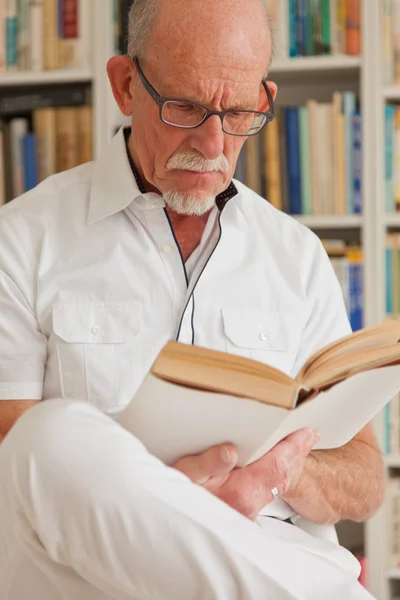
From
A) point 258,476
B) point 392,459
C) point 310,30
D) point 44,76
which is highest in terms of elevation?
point 310,30

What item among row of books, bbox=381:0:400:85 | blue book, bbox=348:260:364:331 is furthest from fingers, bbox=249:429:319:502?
row of books, bbox=381:0:400:85

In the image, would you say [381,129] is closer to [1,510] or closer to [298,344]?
[298,344]

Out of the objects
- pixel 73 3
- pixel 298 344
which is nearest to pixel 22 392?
pixel 298 344

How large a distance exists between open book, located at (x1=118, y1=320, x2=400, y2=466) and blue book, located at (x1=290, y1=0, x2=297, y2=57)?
52.3 inches

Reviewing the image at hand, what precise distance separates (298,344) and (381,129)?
930 mm

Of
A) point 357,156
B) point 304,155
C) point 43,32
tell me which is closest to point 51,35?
point 43,32

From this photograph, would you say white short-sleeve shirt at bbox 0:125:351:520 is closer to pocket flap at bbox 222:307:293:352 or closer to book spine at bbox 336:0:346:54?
pocket flap at bbox 222:307:293:352

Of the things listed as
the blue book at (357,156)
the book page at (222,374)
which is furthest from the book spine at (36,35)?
the book page at (222,374)

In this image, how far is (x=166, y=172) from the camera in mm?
1357

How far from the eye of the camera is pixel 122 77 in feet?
4.71

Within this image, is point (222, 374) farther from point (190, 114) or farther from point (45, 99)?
point (45, 99)

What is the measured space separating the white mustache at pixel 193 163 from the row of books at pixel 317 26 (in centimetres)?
102

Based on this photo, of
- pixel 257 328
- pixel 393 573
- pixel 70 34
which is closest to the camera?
pixel 257 328

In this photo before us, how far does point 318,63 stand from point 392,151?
286mm
